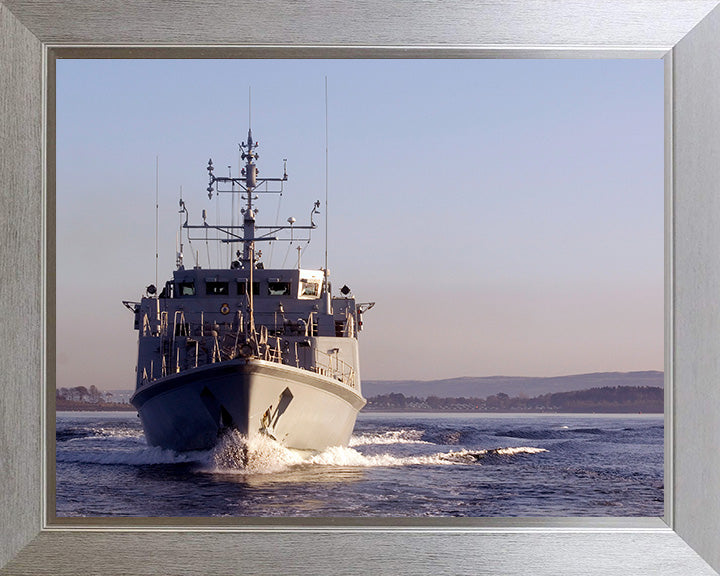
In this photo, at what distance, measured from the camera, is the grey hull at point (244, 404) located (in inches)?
357

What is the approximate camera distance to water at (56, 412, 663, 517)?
26.5 feet

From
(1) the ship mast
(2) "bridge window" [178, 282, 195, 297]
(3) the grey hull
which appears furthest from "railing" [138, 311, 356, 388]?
(1) the ship mast

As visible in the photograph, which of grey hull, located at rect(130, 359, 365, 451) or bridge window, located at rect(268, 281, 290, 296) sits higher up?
bridge window, located at rect(268, 281, 290, 296)

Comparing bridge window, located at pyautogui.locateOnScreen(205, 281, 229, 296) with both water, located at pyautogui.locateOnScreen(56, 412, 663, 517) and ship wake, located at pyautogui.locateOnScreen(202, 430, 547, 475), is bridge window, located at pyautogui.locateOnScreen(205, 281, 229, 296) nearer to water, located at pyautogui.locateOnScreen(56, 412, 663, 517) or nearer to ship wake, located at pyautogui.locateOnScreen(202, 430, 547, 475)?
water, located at pyautogui.locateOnScreen(56, 412, 663, 517)

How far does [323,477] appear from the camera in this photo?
915 cm

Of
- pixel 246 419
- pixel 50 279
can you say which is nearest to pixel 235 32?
pixel 50 279

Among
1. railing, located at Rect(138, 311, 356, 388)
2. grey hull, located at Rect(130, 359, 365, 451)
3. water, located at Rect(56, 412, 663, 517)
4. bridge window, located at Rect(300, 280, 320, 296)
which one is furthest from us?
bridge window, located at Rect(300, 280, 320, 296)

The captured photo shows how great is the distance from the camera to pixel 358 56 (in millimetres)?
3543

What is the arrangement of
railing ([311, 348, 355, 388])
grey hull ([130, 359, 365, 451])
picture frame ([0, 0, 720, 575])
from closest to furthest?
picture frame ([0, 0, 720, 575]) → grey hull ([130, 359, 365, 451]) → railing ([311, 348, 355, 388])

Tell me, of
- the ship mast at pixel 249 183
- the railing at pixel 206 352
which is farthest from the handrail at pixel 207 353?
the ship mast at pixel 249 183

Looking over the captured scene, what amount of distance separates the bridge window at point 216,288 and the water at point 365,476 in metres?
1.63

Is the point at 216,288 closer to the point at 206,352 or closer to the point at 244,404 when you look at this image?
the point at 206,352

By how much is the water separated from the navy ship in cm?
24

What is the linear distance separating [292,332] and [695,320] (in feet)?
26.5
